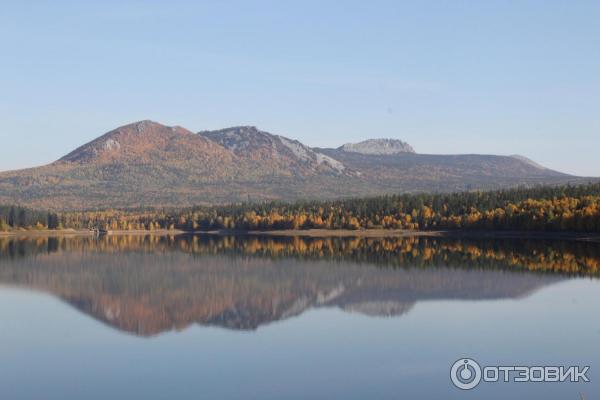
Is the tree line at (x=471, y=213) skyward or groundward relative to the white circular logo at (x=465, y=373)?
skyward

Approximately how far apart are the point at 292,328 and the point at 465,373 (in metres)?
13.7

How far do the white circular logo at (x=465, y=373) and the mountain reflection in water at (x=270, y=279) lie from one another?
14881 mm

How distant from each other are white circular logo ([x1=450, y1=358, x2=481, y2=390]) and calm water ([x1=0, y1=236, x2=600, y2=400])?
0.50m

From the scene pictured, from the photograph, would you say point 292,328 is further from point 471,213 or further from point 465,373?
point 471,213

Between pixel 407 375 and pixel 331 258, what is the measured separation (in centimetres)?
6385

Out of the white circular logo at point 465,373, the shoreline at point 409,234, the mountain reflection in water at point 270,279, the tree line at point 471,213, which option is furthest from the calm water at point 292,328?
the tree line at point 471,213

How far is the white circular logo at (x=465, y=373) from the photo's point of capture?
29.9 m

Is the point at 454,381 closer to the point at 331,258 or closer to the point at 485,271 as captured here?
the point at 485,271

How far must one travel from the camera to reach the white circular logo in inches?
1177

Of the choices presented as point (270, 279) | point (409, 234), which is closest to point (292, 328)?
point (270, 279)

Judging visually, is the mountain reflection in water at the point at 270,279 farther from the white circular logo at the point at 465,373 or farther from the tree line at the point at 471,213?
the tree line at the point at 471,213

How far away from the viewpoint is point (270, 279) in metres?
70.0

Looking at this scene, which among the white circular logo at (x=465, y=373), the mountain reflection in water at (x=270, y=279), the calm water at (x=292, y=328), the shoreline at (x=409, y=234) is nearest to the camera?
the white circular logo at (x=465, y=373)

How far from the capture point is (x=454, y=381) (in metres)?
30.3
